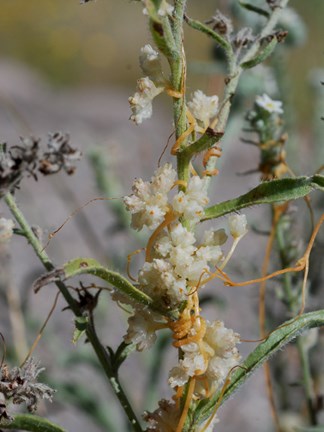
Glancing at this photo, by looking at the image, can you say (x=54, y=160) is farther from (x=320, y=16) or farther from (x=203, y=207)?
(x=320, y=16)

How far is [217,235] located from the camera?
25.0 inches

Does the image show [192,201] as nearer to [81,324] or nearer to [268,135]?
[81,324]

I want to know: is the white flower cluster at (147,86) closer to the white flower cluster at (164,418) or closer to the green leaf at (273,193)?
the green leaf at (273,193)

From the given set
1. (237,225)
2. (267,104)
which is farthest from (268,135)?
(237,225)

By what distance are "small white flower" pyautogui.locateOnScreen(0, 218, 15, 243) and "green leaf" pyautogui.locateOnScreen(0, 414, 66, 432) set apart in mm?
166

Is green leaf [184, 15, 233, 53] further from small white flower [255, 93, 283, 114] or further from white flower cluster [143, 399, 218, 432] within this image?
white flower cluster [143, 399, 218, 432]

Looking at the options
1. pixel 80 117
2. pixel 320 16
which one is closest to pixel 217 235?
pixel 320 16

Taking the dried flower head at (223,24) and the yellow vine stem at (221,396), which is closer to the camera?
the yellow vine stem at (221,396)

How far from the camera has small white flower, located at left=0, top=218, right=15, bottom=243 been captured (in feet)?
2.00

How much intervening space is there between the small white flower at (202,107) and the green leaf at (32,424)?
0.30 metres

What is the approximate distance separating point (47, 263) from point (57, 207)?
229 centimetres

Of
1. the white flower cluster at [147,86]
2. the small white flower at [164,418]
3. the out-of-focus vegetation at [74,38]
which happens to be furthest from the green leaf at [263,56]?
the out-of-focus vegetation at [74,38]

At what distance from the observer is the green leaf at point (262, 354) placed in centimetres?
64

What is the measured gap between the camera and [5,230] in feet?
2.02
